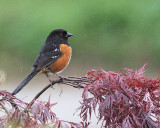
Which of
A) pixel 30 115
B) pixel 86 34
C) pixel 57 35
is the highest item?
pixel 86 34

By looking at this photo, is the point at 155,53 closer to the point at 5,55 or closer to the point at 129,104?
the point at 5,55

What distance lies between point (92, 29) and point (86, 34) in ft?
0.79

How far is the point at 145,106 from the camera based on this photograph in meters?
1.94

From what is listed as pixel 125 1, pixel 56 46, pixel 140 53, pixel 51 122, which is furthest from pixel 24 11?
pixel 51 122

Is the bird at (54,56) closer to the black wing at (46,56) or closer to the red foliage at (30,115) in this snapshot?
the black wing at (46,56)

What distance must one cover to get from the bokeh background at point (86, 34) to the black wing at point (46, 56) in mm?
2412

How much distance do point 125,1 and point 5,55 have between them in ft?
8.38

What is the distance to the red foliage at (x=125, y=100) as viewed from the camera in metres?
1.92

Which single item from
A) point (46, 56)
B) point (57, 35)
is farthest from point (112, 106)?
point (57, 35)

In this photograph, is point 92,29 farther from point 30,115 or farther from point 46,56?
point 30,115

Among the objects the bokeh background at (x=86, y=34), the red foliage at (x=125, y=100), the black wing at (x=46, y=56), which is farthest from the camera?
the bokeh background at (x=86, y=34)

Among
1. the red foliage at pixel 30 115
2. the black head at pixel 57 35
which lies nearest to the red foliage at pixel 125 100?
the red foliage at pixel 30 115

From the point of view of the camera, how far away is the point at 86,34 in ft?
23.9

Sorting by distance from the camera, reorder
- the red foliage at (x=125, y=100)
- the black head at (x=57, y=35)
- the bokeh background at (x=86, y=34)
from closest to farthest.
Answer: the red foliage at (x=125, y=100) → the black head at (x=57, y=35) → the bokeh background at (x=86, y=34)
